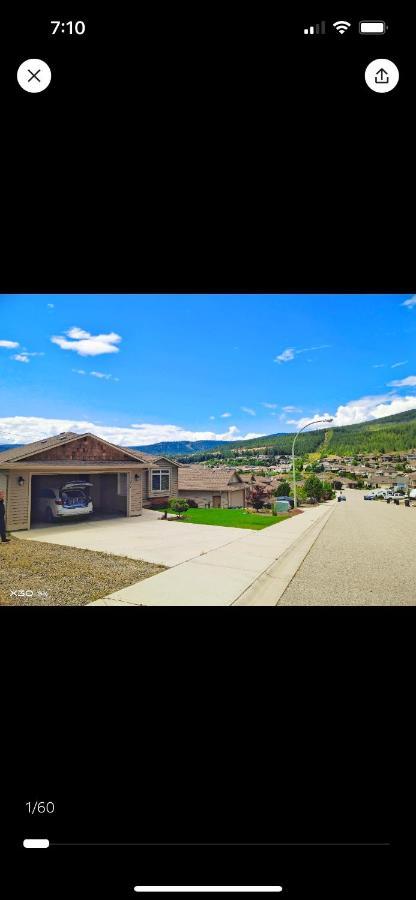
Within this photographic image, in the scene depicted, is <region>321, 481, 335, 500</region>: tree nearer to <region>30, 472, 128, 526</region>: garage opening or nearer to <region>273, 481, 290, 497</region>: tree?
A: <region>273, 481, 290, 497</region>: tree

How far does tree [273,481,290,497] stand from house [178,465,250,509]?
0.15 metres

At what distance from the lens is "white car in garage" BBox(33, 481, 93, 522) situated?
148 centimetres

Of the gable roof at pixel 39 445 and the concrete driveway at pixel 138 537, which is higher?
the gable roof at pixel 39 445

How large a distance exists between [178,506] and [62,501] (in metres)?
0.53

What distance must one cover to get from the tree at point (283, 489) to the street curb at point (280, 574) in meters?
0.20
